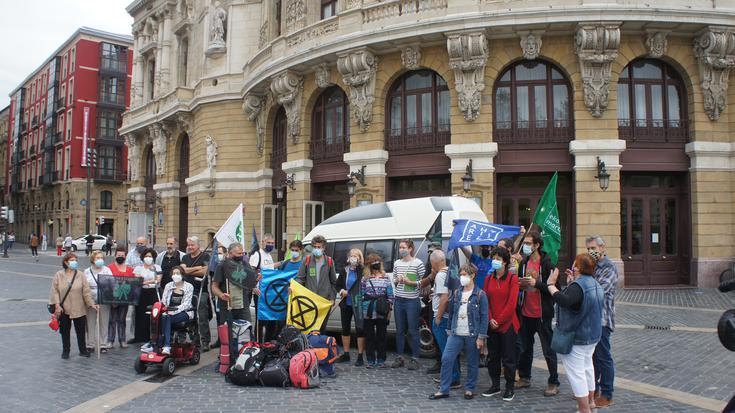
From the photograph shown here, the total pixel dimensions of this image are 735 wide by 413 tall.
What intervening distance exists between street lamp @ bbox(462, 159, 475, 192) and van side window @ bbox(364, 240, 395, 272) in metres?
8.07

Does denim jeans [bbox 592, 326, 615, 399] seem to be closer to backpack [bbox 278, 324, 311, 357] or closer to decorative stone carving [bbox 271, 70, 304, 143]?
backpack [bbox 278, 324, 311, 357]

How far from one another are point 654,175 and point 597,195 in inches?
107

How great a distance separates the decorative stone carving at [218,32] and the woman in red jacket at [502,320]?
2492cm

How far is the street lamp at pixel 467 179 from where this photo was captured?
18438 mm

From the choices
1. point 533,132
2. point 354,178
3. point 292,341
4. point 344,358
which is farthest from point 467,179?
point 292,341

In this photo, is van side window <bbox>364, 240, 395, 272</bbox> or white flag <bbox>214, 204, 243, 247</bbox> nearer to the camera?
white flag <bbox>214, 204, 243, 247</bbox>

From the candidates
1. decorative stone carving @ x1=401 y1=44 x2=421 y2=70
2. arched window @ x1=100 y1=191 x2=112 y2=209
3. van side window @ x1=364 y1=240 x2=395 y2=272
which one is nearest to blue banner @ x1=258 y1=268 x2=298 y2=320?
van side window @ x1=364 y1=240 x2=395 y2=272

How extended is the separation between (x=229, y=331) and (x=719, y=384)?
7124mm

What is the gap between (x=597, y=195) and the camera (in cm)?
1831

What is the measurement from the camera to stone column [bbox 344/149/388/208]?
2086cm

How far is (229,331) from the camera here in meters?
8.70

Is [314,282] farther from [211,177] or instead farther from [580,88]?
[211,177]

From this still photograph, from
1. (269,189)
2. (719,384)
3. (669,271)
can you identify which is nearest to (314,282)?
(719,384)

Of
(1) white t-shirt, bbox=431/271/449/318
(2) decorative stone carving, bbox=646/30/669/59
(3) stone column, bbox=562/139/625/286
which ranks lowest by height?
(1) white t-shirt, bbox=431/271/449/318
